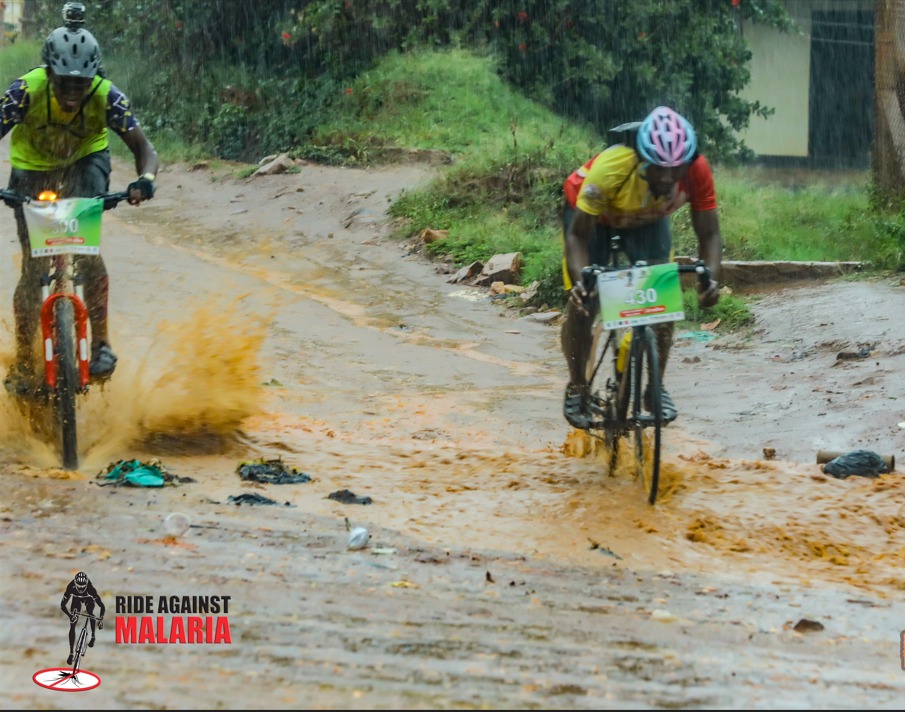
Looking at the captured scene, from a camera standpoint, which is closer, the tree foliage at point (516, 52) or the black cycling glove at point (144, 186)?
the black cycling glove at point (144, 186)

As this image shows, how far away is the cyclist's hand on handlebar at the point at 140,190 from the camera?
229 inches

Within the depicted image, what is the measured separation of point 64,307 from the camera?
571 cm

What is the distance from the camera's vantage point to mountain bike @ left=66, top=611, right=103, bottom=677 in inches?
126

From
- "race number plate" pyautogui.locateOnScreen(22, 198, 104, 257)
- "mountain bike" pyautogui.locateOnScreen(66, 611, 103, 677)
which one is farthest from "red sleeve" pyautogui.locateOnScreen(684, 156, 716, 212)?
"mountain bike" pyautogui.locateOnScreen(66, 611, 103, 677)

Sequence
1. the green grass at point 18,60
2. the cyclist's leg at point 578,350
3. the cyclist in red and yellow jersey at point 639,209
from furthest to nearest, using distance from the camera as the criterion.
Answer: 1. the green grass at point 18,60
2. the cyclist's leg at point 578,350
3. the cyclist in red and yellow jersey at point 639,209

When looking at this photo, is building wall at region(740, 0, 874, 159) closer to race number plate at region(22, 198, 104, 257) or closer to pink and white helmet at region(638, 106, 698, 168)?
pink and white helmet at region(638, 106, 698, 168)

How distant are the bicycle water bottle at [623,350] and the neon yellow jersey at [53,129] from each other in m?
2.89

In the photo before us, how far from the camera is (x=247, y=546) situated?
14.6 feet

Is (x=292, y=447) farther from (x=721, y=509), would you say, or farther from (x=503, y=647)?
(x=503, y=647)

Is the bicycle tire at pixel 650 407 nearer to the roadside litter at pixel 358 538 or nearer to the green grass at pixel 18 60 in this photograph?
the roadside litter at pixel 358 538

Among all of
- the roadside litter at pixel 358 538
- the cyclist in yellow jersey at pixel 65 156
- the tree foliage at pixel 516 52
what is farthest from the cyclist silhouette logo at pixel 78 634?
the tree foliage at pixel 516 52

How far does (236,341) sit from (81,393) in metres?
1.09

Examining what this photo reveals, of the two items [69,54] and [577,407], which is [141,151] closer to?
[69,54]

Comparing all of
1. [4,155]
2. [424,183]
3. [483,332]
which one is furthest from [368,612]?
[4,155]
